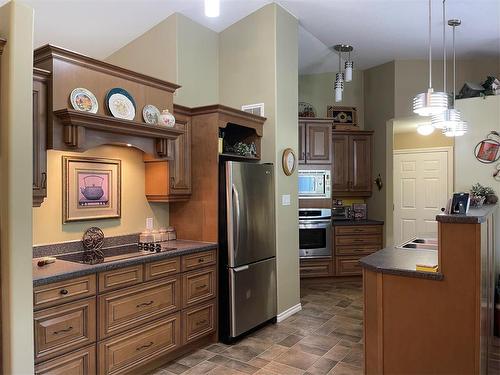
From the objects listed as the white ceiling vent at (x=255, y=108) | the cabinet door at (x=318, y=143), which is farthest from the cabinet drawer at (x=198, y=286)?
the cabinet door at (x=318, y=143)

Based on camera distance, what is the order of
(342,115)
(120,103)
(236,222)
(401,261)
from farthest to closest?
1. (342,115)
2. (236,222)
3. (120,103)
4. (401,261)

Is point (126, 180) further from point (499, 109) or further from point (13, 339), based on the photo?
point (499, 109)

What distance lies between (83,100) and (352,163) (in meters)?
4.34

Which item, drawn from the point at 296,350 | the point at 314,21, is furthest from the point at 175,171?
the point at 314,21

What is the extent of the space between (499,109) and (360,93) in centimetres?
217

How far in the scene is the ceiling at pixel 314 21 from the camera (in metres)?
3.59

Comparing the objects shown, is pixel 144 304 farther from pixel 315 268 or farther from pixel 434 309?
pixel 315 268

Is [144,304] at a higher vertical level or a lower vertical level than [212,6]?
lower

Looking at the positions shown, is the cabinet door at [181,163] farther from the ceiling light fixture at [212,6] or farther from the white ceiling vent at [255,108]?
the ceiling light fixture at [212,6]

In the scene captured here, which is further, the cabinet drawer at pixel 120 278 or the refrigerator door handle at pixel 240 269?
the refrigerator door handle at pixel 240 269

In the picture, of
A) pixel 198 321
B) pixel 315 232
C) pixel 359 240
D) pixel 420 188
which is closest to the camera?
pixel 198 321

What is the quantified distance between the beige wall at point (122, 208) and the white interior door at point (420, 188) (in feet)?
14.2

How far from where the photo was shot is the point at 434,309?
227 centimetres

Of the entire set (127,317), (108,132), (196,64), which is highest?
(196,64)
